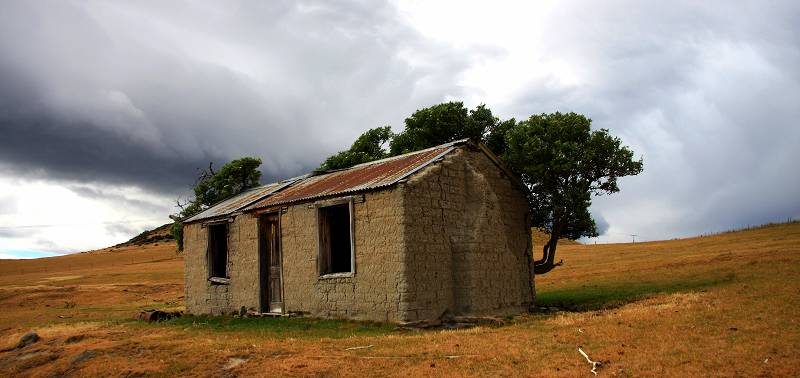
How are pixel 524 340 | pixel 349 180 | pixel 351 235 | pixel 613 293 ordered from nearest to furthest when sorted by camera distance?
pixel 524 340 < pixel 351 235 < pixel 349 180 < pixel 613 293

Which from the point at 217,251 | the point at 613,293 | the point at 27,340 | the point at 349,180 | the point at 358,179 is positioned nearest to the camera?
the point at 27,340

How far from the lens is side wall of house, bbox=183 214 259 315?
61.4 feet

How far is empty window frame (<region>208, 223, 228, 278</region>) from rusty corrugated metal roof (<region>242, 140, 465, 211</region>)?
96.9 inches

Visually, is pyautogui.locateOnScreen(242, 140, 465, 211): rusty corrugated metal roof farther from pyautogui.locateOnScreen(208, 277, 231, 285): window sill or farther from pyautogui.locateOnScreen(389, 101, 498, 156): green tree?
pyautogui.locateOnScreen(389, 101, 498, 156): green tree

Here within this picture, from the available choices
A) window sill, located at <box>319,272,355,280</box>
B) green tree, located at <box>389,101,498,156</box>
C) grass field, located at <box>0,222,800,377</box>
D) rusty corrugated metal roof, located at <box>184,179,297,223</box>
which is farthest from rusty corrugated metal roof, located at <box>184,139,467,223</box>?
green tree, located at <box>389,101,498,156</box>

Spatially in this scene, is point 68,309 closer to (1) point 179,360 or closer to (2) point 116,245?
(1) point 179,360

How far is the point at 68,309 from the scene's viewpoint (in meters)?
26.7

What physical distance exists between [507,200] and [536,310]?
11.3 feet

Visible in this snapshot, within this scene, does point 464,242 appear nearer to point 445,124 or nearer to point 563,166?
point 563,166

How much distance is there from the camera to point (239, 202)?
22.7 meters

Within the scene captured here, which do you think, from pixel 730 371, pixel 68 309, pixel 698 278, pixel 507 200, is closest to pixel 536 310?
pixel 507 200

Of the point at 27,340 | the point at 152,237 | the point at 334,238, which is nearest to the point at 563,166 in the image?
the point at 334,238

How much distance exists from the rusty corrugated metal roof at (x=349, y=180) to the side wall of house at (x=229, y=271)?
631mm

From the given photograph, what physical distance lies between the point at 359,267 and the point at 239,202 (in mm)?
9274
